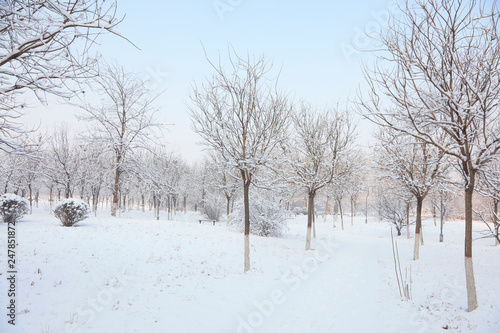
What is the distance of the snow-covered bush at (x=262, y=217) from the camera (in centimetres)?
1454

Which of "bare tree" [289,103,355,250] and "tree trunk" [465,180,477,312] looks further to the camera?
"bare tree" [289,103,355,250]

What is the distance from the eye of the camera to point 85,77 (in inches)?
123

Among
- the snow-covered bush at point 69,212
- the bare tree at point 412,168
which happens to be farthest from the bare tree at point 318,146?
the snow-covered bush at point 69,212

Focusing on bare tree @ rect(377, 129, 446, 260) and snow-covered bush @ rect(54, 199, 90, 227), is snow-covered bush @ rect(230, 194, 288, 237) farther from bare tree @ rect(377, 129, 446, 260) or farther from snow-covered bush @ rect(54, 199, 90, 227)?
snow-covered bush @ rect(54, 199, 90, 227)

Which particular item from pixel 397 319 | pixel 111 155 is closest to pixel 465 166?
pixel 397 319

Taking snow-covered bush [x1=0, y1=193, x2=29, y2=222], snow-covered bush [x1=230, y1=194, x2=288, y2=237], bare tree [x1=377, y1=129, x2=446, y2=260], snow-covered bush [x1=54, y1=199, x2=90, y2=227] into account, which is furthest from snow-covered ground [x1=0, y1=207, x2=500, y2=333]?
snow-covered bush [x1=230, y1=194, x2=288, y2=237]

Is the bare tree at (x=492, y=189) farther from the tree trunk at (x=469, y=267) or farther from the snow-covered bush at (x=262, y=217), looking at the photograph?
the snow-covered bush at (x=262, y=217)

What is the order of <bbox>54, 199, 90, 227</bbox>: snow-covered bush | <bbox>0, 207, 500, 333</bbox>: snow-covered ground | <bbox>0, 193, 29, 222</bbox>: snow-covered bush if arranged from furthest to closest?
<bbox>0, 193, 29, 222</bbox>: snow-covered bush < <bbox>54, 199, 90, 227</bbox>: snow-covered bush < <bbox>0, 207, 500, 333</bbox>: snow-covered ground

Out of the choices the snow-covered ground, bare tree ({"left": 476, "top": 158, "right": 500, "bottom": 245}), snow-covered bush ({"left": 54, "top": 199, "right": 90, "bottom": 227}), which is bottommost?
the snow-covered ground

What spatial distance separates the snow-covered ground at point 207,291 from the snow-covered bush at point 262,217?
194 inches

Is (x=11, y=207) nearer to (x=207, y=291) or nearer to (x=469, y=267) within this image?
(x=207, y=291)

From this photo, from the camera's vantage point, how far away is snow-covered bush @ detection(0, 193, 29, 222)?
10.6m

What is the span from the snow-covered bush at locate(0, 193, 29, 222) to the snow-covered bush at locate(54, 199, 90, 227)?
7.35 ft

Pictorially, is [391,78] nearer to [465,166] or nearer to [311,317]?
[465,166]
